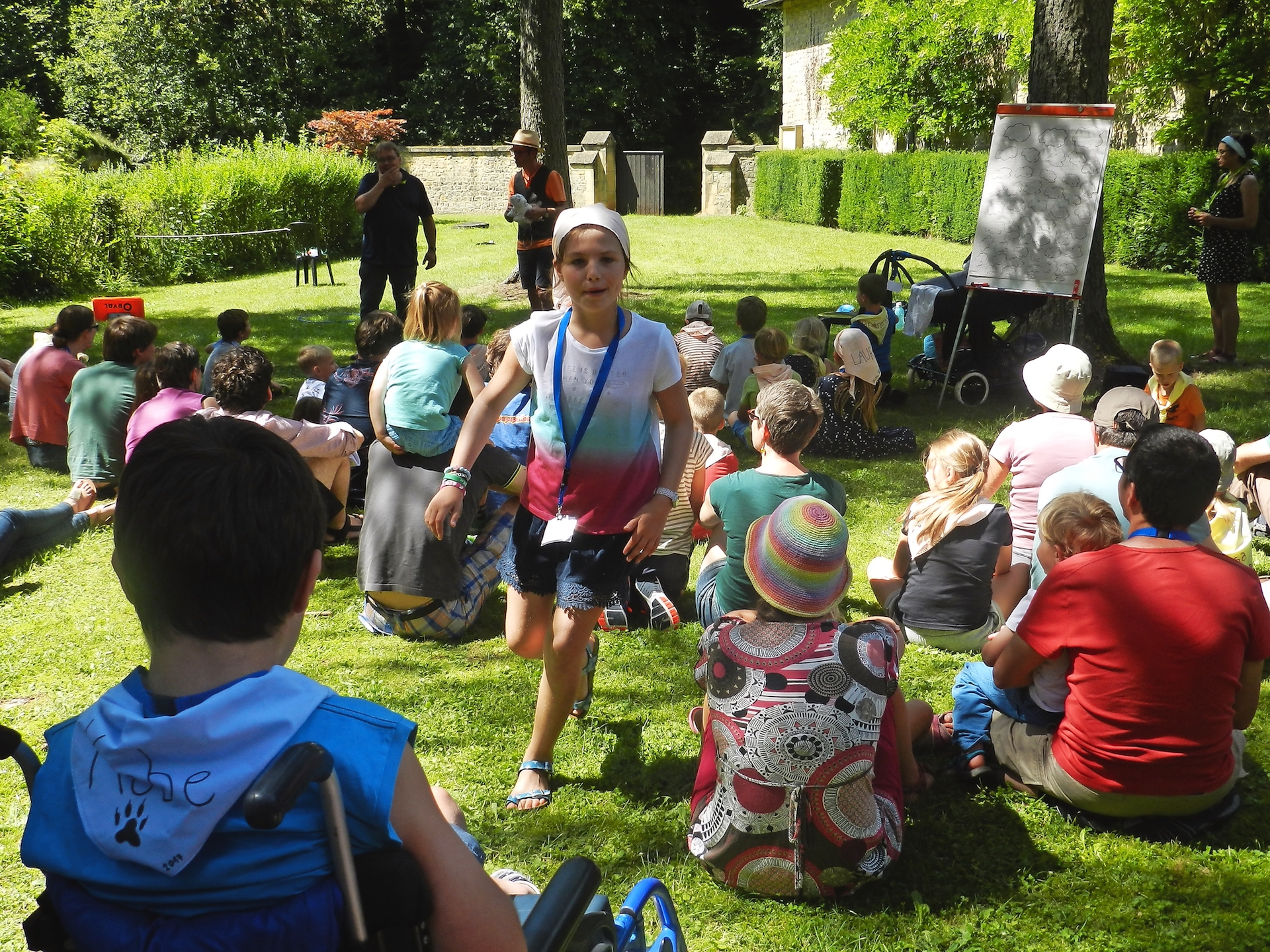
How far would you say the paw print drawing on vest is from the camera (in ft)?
4.12

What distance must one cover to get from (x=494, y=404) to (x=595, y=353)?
1.20 ft

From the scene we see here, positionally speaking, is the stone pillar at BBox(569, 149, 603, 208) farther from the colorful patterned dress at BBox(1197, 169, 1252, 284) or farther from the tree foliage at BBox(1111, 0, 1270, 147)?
the colorful patterned dress at BBox(1197, 169, 1252, 284)

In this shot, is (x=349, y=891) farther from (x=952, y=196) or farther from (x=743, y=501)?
(x=952, y=196)

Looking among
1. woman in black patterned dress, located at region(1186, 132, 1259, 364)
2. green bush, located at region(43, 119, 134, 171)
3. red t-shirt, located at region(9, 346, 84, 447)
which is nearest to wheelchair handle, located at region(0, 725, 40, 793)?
red t-shirt, located at region(9, 346, 84, 447)

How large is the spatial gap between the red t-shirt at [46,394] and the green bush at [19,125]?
16593mm

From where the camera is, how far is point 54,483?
22.9 feet

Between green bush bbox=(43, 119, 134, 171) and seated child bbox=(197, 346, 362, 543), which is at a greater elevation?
green bush bbox=(43, 119, 134, 171)

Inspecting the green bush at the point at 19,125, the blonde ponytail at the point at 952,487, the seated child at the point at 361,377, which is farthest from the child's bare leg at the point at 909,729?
the green bush at the point at 19,125

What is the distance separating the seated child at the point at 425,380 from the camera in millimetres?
4629

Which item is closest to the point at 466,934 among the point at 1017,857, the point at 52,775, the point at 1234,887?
the point at 52,775

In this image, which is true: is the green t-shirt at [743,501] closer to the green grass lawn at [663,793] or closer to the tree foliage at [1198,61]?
the green grass lawn at [663,793]

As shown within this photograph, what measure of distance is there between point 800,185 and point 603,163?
5754 millimetres

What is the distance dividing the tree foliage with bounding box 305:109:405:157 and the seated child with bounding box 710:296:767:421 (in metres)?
25.6

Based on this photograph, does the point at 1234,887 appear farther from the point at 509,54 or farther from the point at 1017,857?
the point at 509,54
